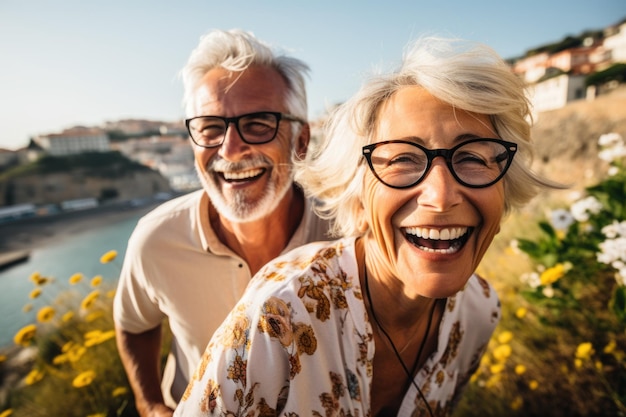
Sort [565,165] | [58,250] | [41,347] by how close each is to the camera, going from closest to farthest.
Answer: [41,347], [565,165], [58,250]

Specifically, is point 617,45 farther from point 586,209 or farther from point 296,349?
point 296,349

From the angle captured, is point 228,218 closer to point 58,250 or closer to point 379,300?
point 379,300

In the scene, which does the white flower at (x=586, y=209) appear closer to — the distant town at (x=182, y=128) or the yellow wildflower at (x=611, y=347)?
the yellow wildflower at (x=611, y=347)

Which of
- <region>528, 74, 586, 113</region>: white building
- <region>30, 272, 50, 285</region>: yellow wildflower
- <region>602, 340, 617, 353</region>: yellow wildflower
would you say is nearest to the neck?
<region>30, 272, 50, 285</region>: yellow wildflower

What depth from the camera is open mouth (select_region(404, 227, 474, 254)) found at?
1027 millimetres

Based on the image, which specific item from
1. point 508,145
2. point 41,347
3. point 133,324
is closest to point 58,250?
point 41,347

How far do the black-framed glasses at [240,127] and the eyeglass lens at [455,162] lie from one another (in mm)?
906

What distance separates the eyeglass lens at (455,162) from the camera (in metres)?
1.02

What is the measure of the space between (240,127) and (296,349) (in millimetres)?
1152

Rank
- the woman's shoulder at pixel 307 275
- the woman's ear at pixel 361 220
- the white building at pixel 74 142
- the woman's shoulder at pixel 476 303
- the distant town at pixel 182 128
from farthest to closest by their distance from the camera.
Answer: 1. the white building at pixel 74 142
2. the distant town at pixel 182 128
3. the woman's shoulder at pixel 476 303
4. the woman's ear at pixel 361 220
5. the woman's shoulder at pixel 307 275

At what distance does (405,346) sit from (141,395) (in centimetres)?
146

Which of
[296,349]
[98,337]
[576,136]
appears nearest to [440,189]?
[296,349]

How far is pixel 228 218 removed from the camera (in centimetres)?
186

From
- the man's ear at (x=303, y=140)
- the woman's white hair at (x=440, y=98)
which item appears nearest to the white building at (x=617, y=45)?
the man's ear at (x=303, y=140)
